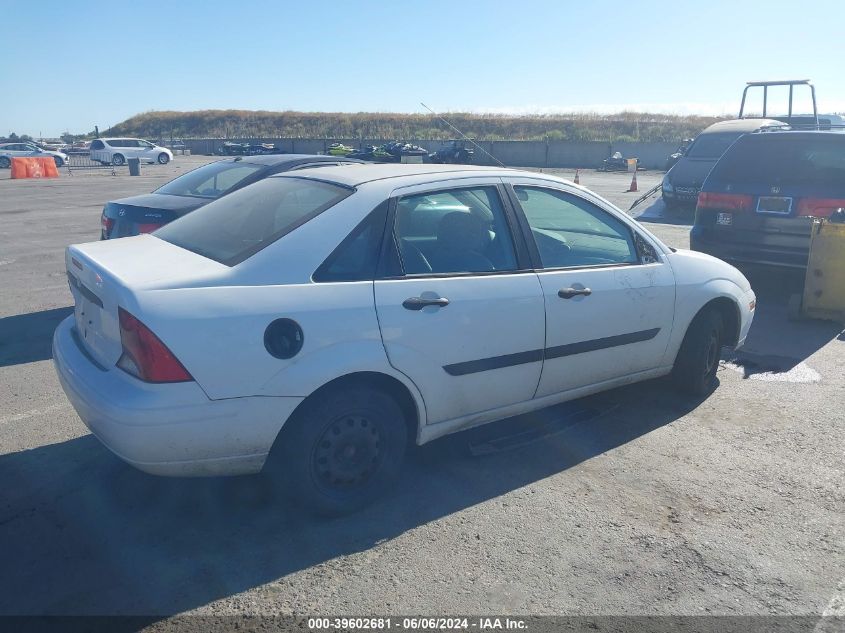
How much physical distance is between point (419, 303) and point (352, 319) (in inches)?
14.9

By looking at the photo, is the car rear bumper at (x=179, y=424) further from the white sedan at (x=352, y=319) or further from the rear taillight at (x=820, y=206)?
the rear taillight at (x=820, y=206)

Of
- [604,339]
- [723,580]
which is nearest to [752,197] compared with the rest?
[604,339]

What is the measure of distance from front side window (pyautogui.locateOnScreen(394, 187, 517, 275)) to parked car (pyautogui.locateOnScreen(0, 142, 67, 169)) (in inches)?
1538

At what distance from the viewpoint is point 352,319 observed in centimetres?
350

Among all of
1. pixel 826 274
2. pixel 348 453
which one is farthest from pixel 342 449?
pixel 826 274

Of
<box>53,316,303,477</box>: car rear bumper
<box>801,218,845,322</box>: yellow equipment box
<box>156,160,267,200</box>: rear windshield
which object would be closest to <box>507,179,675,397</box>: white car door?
<box>53,316,303,477</box>: car rear bumper

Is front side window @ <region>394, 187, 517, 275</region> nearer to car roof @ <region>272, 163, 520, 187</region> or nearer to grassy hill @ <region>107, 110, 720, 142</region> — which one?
car roof @ <region>272, 163, 520, 187</region>

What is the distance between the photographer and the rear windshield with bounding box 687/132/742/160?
15.7 metres

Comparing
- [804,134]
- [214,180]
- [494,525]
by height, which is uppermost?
[804,134]

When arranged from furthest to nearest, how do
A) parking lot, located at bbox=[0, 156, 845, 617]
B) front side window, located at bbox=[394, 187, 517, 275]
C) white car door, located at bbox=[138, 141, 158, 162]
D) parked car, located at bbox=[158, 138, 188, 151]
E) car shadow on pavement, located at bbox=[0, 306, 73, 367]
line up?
parked car, located at bbox=[158, 138, 188, 151] < white car door, located at bbox=[138, 141, 158, 162] < car shadow on pavement, located at bbox=[0, 306, 73, 367] < front side window, located at bbox=[394, 187, 517, 275] < parking lot, located at bbox=[0, 156, 845, 617]

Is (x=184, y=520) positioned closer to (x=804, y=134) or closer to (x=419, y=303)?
(x=419, y=303)

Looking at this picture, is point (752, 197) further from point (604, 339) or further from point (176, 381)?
point (176, 381)

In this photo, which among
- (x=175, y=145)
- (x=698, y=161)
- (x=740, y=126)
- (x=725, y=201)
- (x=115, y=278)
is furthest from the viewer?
(x=175, y=145)

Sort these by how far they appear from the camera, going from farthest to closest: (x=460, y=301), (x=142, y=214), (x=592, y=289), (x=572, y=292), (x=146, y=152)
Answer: (x=146, y=152) → (x=142, y=214) → (x=592, y=289) → (x=572, y=292) → (x=460, y=301)
